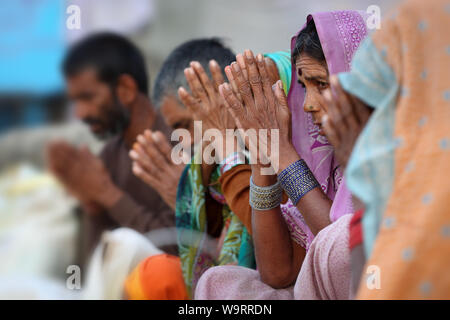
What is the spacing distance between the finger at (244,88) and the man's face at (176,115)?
399 millimetres

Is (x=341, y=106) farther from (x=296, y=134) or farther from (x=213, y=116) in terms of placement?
(x=213, y=116)

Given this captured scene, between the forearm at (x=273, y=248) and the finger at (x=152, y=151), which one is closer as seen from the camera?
the forearm at (x=273, y=248)

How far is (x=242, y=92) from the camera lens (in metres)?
1.48

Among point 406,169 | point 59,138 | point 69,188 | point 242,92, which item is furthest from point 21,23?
point 406,169

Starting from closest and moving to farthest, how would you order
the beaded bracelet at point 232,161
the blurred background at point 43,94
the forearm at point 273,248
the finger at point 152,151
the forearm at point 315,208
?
the forearm at point 315,208 → the forearm at point 273,248 → the beaded bracelet at point 232,161 → the finger at point 152,151 → the blurred background at point 43,94

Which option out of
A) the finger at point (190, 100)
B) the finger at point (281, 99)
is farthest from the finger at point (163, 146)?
the finger at point (281, 99)

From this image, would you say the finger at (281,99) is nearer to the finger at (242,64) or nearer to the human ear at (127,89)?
the finger at (242,64)

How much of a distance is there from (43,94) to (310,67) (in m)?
1.20

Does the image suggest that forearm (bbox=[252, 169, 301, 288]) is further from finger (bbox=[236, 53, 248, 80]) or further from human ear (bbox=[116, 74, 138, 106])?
human ear (bbox=[116, 74, 138, 106])

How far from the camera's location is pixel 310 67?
1437 mm

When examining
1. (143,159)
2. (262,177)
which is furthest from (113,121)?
(262,177)

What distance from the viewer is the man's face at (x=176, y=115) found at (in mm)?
1917

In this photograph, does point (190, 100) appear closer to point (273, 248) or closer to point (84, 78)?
point (273, 248)

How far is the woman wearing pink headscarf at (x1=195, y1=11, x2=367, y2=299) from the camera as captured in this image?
4.47 feet
